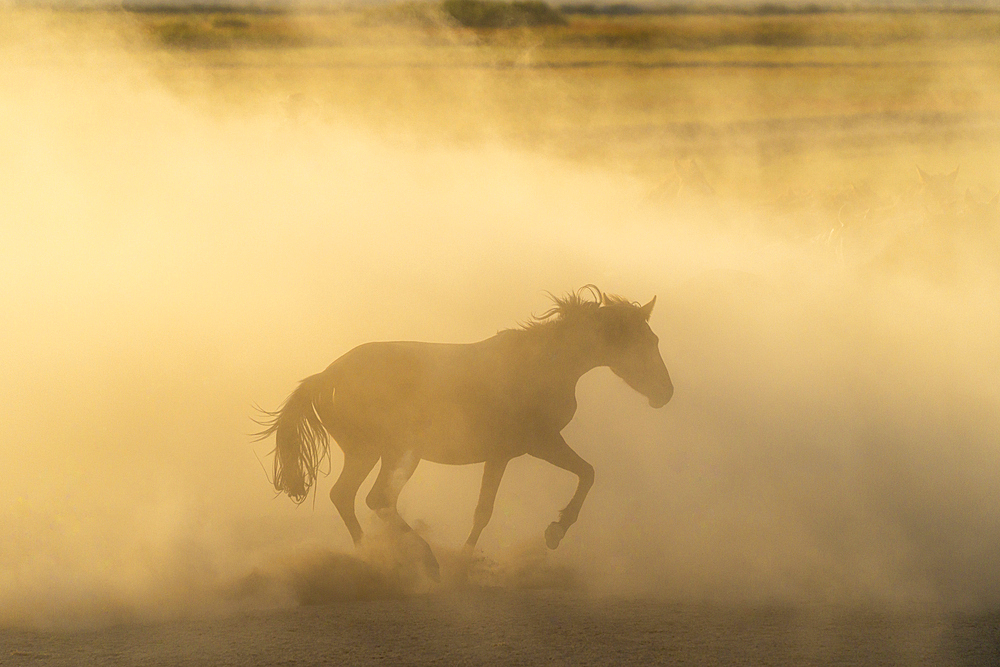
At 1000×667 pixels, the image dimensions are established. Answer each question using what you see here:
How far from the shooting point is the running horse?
20.9 feet

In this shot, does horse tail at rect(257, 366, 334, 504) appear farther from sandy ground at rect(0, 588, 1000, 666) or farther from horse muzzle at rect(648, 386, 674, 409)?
horse muzzle at rect(648, 386, 674, 409)

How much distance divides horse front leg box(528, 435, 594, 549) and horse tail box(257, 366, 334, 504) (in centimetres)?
151

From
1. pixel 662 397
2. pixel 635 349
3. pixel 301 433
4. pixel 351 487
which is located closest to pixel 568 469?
pixel 662 397

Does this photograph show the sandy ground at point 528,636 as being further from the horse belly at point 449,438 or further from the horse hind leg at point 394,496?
the horse belly at point 449,438

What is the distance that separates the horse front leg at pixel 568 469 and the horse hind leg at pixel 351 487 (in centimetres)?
119

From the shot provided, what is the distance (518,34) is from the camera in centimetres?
2298

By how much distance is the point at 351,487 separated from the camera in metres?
→ 6.36

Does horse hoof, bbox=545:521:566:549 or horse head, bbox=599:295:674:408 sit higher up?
horse head, bbox=599:295:674:408

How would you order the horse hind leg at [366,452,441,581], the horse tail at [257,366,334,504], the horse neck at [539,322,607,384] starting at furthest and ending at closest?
the horse neck at [539,322,607,384]
the horse tail at [257,366,334,504]
the horse hind leg at [366,452,441,581]

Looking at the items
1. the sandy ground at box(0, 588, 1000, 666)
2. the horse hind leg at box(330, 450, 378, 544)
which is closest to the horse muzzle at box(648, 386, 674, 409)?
the sandy ground at box(0, 588, 1000, 666)

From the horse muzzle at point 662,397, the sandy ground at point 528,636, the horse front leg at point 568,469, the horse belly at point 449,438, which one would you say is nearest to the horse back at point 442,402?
the horse belly at point 449,438

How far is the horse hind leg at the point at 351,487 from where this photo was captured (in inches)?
250

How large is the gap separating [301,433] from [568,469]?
189 cm

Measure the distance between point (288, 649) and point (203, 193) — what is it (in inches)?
397
